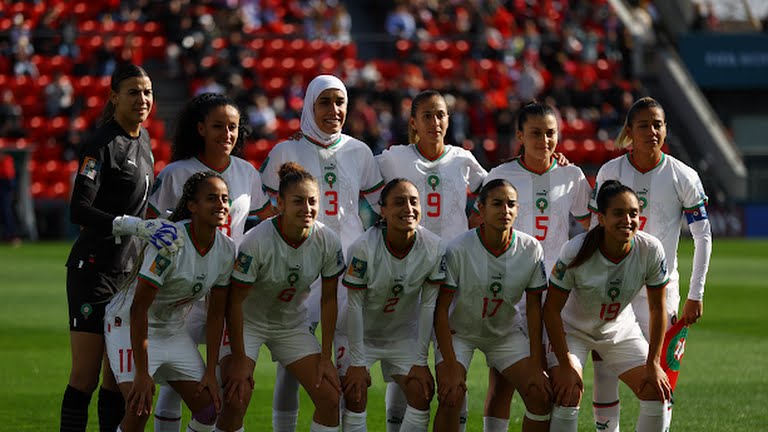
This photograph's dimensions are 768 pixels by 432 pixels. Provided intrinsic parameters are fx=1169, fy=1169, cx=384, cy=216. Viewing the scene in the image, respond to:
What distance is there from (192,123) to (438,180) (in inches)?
59.2

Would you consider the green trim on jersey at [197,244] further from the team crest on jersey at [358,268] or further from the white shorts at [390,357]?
the white shorts at [390,357]

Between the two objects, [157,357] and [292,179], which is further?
[292,179]

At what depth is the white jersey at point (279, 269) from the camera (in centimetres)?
625

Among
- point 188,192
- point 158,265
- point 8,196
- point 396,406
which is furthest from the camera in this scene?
point 8,196

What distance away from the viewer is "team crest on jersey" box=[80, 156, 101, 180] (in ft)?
19.9

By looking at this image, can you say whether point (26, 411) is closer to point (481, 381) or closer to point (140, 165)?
point (140, 165)

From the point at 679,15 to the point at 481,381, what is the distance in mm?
26412

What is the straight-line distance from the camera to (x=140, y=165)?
6.30 meters

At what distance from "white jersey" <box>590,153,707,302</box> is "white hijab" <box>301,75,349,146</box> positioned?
5.25 feet

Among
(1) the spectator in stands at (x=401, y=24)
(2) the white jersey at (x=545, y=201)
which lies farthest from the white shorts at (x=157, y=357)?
(1) the spectator in stands at (x=401, y=24)

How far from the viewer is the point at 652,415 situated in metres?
6.26

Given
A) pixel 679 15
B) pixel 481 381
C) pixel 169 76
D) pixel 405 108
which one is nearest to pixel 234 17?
pixel 169 76

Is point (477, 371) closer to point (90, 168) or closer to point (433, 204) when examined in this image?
point (433, 204)

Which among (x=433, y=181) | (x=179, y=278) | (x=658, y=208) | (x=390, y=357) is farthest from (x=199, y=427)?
(x=658, y=208)
